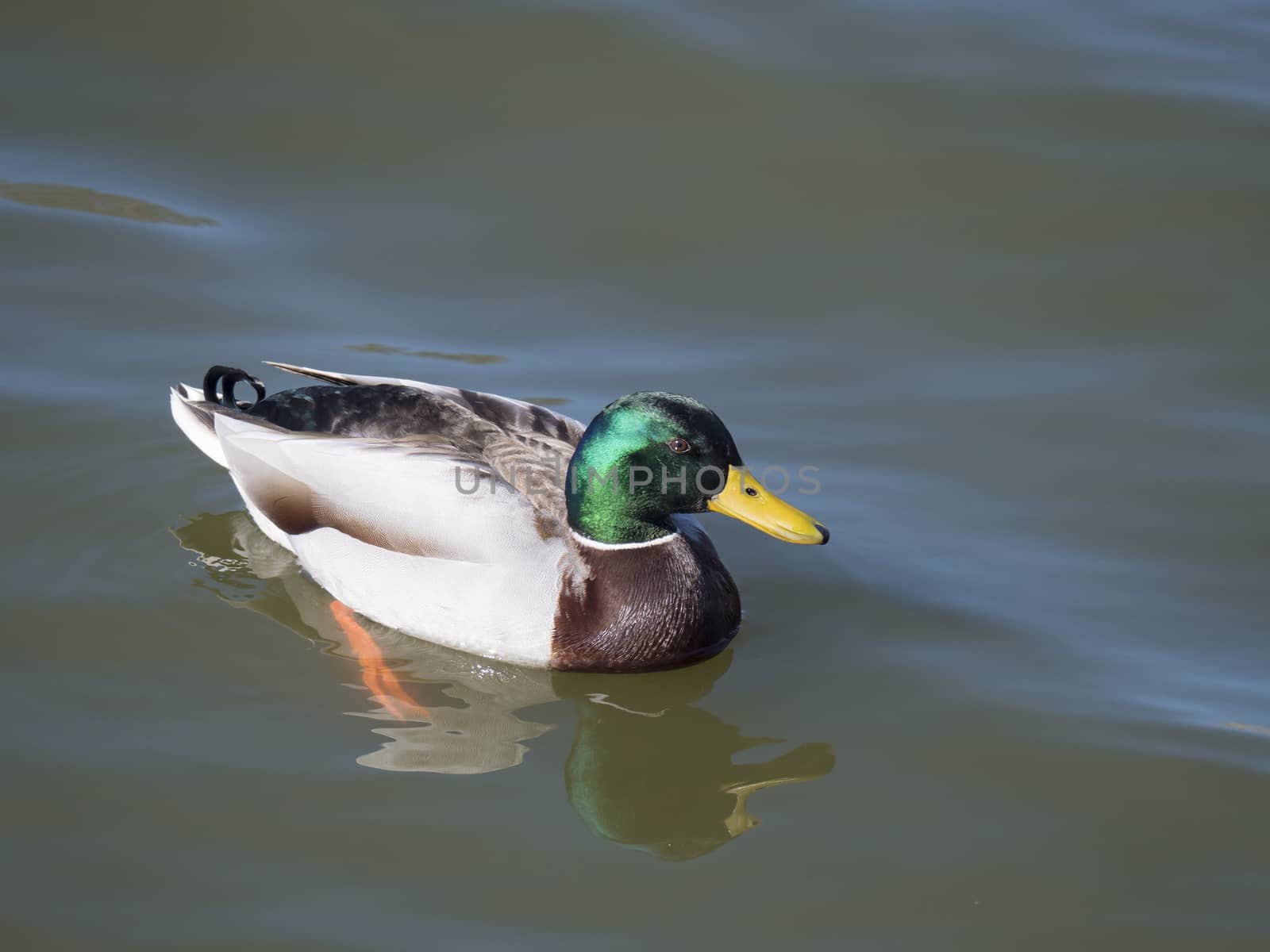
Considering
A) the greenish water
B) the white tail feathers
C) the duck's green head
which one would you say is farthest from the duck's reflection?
the duck's green head

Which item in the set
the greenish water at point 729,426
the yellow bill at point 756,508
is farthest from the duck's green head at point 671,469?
the greenish water at point 729,426

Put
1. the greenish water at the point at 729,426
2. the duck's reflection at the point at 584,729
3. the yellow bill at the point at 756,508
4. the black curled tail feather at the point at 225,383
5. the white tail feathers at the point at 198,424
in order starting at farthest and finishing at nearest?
the white tail feathers at the point at 198,424 → the black curled tail feather at the point at 225,383 → the yellow bill at the point at 756,508 → the duck's reflection at the point at 584,729 → the greenish water at the point at 729,426

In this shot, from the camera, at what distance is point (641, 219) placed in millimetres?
8625

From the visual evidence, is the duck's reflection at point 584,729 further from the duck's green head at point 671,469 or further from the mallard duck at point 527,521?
the duck's green head at point 671,469

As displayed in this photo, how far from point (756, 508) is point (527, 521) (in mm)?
821

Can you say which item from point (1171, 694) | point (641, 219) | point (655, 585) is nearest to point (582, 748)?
point (655, 585)

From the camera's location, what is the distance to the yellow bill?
5.13 m

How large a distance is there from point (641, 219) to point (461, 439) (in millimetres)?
3368

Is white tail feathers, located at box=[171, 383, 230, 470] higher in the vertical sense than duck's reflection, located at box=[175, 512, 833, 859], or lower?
higher

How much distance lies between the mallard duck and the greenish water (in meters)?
0.17

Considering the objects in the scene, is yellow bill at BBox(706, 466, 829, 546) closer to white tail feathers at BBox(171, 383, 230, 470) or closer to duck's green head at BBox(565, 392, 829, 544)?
duck's green head at BBox(565, 392, 829, 544)

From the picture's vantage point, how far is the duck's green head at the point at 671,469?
16.9 ft

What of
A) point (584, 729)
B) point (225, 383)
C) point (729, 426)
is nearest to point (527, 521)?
point (584, 729)

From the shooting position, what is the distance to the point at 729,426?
7.04 metres
